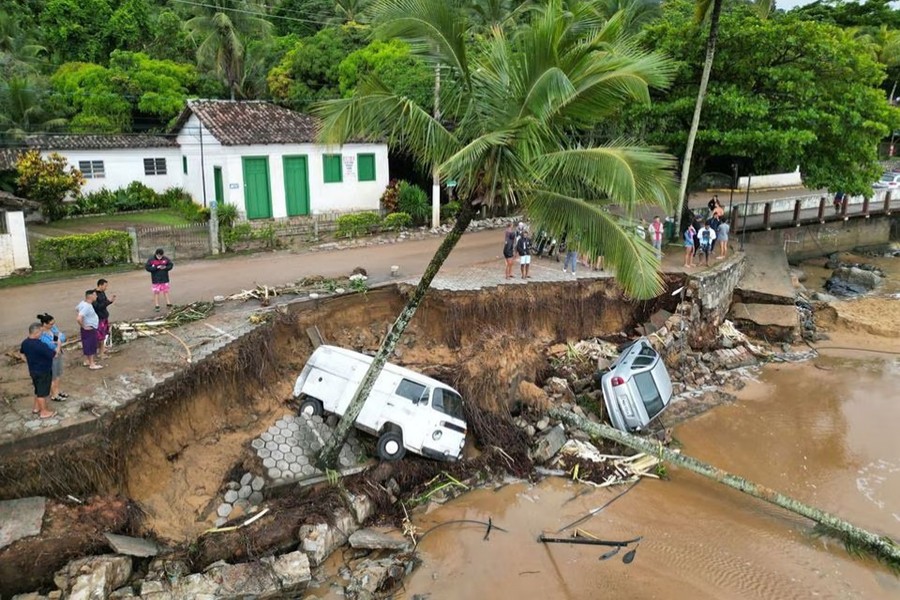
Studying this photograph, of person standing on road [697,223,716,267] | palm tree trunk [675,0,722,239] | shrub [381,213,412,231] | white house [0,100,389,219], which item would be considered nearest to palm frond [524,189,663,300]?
palm tree trunk [675,0,722,239]

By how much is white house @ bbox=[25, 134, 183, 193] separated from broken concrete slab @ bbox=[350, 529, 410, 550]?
24.0m

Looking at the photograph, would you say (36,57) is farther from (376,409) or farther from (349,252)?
(376,409)

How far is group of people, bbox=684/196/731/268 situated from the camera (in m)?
21.4

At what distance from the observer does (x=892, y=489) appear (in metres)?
14.0

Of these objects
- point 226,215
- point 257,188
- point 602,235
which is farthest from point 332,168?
point 602,235

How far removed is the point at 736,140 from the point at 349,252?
12.7 metres

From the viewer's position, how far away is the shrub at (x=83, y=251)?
18828mm

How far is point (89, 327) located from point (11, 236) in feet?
27.7

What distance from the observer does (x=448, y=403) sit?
1348cm

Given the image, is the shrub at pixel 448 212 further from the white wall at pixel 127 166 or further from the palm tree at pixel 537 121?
the palm tree at pixel 537 121

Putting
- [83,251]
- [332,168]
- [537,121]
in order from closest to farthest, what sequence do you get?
[537,121] → [83,251] → [332,168]

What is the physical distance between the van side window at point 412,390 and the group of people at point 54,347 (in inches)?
219

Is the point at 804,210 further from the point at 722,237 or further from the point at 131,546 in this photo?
the point at 131,546

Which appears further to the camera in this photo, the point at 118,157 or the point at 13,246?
the point at 118,157
